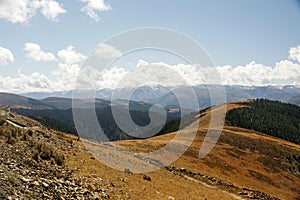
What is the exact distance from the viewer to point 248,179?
52.5m

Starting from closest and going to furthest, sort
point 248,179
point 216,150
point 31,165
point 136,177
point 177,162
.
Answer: point 31,165, point 136,177, point 177,162, point 248,179, point 216,150

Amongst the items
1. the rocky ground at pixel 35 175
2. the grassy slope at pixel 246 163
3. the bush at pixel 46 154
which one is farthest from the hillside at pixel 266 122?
the rocky ground at pixel 35 175

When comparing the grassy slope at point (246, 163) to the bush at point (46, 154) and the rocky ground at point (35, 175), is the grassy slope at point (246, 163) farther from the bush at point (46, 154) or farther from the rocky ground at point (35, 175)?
the rocky ground at point (35, 175)

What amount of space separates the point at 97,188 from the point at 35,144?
5956 mm

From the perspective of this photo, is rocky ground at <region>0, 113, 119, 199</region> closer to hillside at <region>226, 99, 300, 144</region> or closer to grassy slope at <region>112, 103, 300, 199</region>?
grassy slope at <region>112, 103, 300, 199</region>

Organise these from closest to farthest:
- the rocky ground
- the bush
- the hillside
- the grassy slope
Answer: the rocky ground
the bush
the grassy slope
the hillside

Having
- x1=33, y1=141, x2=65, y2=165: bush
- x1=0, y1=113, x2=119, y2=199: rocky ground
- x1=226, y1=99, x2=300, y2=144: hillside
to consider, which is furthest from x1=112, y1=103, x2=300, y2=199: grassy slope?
x1=226, y1=99, x2=300, y2=144: hillside

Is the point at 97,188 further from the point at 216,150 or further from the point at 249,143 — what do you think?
the point at 249,143

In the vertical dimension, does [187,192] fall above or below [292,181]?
above

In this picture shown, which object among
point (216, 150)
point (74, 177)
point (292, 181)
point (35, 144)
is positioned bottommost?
point (292, 181)

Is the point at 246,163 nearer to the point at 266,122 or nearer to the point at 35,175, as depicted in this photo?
the point at 35,175

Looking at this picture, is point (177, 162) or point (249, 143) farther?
point (249, 143)

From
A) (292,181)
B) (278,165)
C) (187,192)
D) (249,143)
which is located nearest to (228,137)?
(249,143)

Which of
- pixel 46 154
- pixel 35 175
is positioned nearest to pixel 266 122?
pixel 46 154
